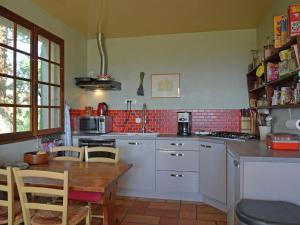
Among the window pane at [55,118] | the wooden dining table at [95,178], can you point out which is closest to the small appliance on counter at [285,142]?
the wooden dining table at [95,178]

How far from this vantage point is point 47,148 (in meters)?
2.95

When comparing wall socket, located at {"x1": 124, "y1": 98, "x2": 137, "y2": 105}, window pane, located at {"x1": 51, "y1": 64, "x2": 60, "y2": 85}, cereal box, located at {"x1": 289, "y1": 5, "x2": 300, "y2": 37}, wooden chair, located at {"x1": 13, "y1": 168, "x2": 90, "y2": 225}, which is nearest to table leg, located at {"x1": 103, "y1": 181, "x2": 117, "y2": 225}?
wooden chair, located at {"x1": 13, "y1": 168, "x2": 90, "y2": 225}

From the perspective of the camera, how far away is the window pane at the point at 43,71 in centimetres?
292

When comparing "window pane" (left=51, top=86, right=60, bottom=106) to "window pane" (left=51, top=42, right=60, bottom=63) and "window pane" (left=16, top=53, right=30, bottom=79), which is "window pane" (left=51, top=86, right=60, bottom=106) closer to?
"window pane" (left=51, top=42, right=60, bottom=63)

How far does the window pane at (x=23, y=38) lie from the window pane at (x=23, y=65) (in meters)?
0.08

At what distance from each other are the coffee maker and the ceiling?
128cm

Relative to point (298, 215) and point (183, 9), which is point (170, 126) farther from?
point (298, 215)

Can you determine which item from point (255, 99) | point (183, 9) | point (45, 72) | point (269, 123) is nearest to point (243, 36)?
point (255, 99)

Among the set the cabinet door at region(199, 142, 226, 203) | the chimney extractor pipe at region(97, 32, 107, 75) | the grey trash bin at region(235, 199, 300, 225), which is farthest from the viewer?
the chimney extractor pipe at region(97, 32, 107, 75)

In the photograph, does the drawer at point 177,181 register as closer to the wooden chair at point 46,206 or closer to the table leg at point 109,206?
the table leg at point 109,206

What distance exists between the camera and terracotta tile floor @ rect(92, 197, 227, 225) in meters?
2.61

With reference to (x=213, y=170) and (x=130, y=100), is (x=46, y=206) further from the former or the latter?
(x=130, y=100)

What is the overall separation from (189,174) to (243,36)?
7.17ft

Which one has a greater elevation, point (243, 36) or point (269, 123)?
point (243, 36)
